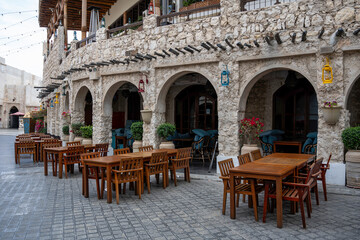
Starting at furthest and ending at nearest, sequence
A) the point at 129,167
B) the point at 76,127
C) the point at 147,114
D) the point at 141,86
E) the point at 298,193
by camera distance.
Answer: the point at 76,127
the point at 141,86
the point at 147,114
the point at 129,167
the point at 298,193

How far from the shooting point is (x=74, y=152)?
7988 millimetres

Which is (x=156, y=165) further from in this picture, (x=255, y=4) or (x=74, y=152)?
(x=255, y=4)

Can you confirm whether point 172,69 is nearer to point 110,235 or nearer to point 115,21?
point 110,235

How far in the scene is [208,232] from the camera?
393cm

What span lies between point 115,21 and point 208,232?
15.3m

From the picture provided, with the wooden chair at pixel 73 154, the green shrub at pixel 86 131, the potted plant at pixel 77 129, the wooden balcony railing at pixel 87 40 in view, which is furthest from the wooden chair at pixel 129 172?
the wooden balcony railing at pixel 87 40

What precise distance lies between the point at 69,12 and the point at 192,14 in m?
11.5

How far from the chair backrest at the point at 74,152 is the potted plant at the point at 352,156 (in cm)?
647

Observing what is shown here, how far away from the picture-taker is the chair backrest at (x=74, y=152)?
7.86 metres

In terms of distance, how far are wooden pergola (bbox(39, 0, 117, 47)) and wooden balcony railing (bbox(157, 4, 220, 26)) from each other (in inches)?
200

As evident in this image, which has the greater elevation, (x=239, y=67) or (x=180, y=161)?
(x=239, y=67)

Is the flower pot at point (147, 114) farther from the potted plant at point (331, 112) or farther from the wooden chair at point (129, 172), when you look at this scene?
the potted plant at point (331, 112)

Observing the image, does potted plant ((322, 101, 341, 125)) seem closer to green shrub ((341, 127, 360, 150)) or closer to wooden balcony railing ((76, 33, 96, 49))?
green shrub ((341, 127, 360, 150))

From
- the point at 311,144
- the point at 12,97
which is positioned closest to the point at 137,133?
the point at 311,144
